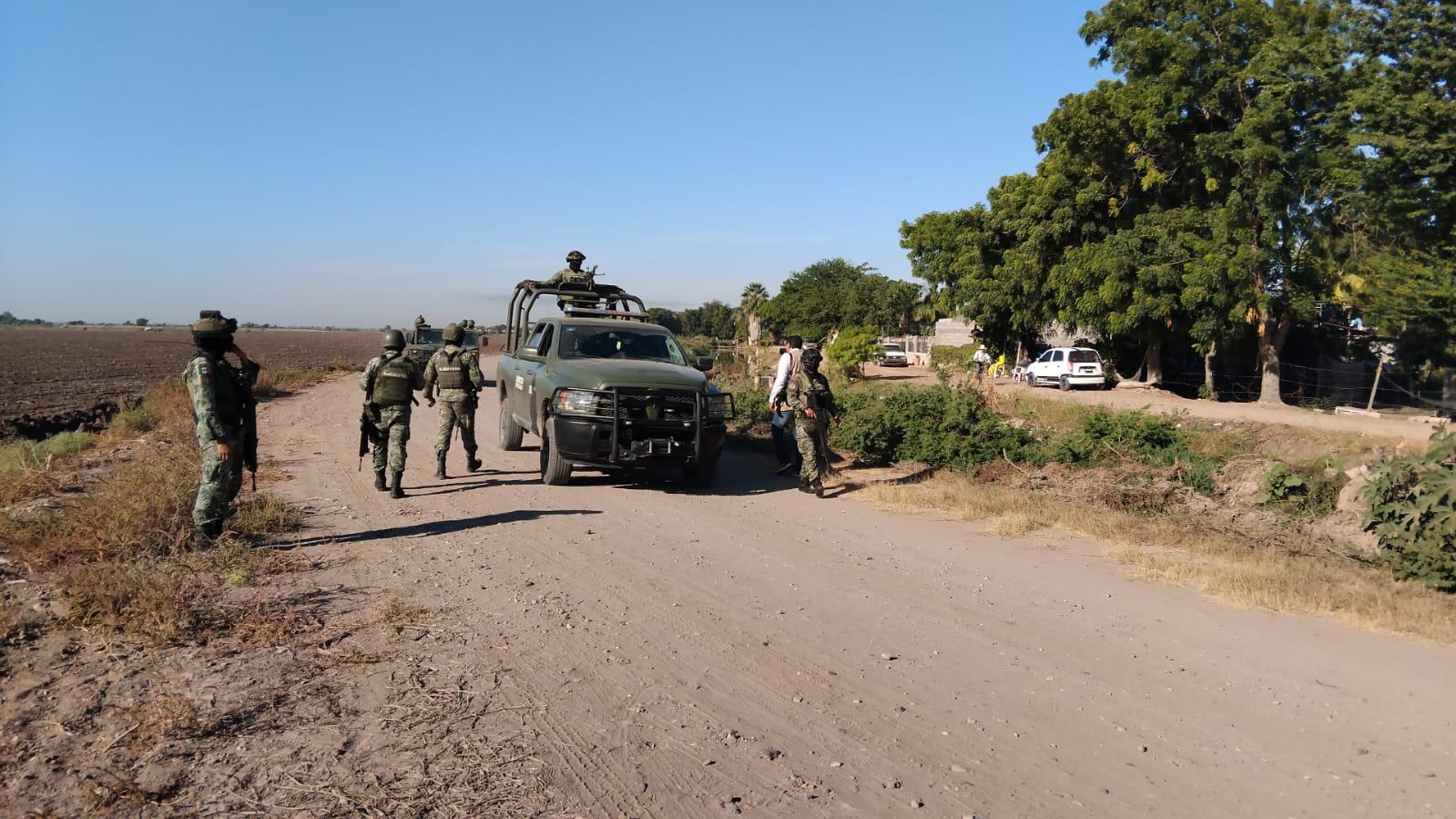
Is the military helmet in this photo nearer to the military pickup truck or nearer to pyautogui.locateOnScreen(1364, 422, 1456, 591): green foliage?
the military pickup truck

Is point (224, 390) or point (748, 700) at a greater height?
point (224, 390)

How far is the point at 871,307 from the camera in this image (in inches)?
2665

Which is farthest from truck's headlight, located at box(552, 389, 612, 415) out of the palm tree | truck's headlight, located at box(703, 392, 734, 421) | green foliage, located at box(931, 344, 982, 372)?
the palm tree

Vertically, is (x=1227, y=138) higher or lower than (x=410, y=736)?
higher

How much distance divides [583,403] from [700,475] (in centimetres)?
185

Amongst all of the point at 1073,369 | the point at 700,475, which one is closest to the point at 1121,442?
the point at 700,475

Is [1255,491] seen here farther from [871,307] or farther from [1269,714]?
[871,307]

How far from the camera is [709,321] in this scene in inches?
4875

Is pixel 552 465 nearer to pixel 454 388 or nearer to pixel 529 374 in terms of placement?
pixel 454 388

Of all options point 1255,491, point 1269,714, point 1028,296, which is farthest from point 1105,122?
point 1269,714

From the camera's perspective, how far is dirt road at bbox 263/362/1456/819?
3926 mm

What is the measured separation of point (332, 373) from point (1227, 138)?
32523 mm

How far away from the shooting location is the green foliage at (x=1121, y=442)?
11383 mm

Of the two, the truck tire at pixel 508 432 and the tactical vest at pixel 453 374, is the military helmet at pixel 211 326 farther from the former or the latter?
the truck tire at pixel 508 432
